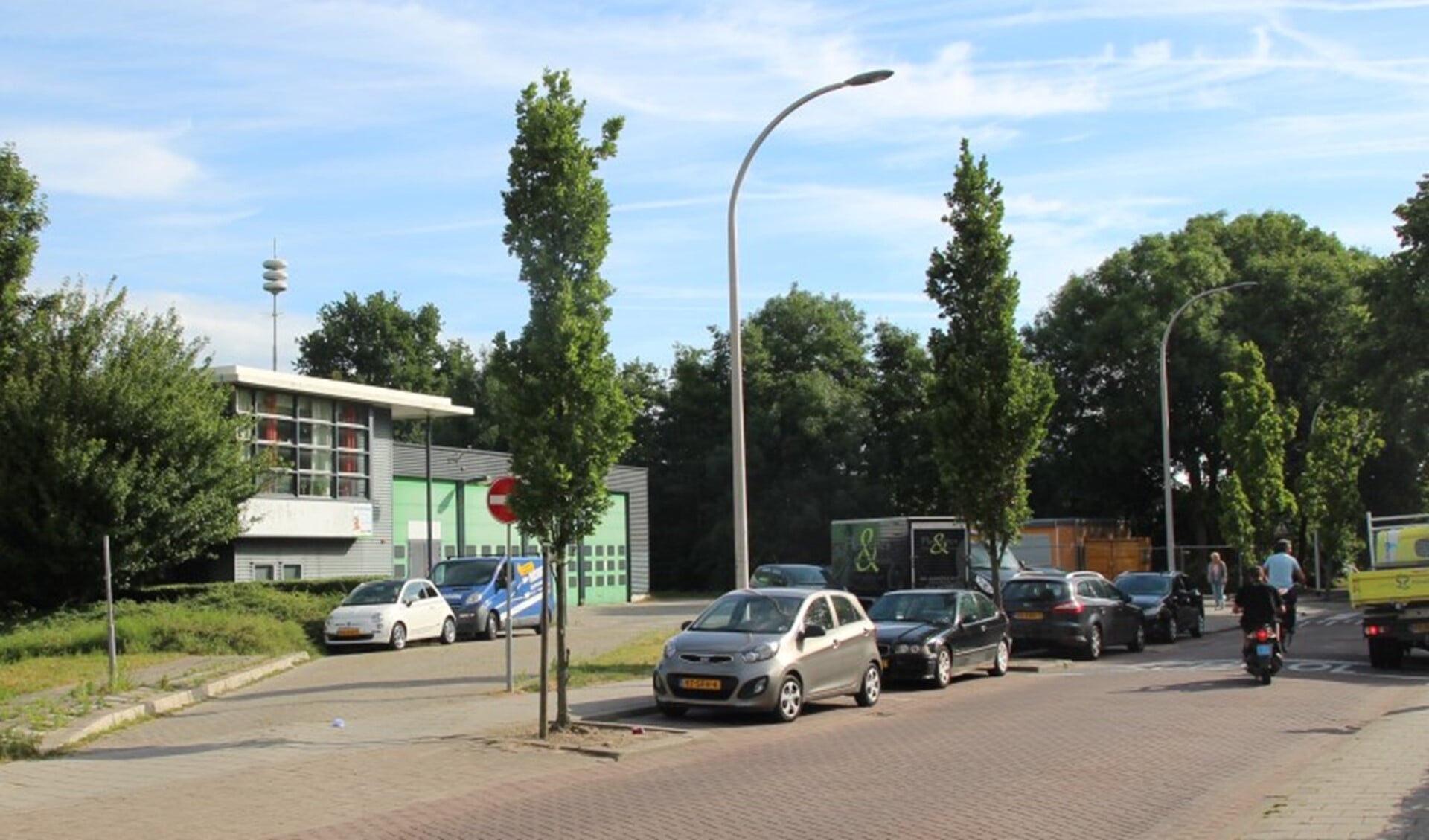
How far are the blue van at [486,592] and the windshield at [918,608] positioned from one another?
8.72 meters

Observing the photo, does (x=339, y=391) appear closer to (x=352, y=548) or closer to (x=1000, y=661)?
(x=352, y=548)

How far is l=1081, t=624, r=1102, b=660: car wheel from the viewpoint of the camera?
24.6 m

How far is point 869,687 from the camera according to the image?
17422 millimetres

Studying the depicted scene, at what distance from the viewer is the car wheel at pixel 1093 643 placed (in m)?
24.6

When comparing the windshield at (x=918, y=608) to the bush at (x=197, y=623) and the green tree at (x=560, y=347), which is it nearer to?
the green tree at (x=560, y=347)

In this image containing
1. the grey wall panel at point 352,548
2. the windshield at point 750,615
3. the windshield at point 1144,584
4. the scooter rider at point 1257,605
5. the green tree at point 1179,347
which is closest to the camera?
the windshield at point 750,615

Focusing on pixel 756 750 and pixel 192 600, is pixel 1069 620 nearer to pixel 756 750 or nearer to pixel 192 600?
pixel 756 750

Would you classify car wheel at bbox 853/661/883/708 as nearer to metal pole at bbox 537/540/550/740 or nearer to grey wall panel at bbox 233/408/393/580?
metal pole at bbox 537/540/550/740

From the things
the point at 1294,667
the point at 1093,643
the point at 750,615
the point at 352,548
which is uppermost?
the point at 352,548

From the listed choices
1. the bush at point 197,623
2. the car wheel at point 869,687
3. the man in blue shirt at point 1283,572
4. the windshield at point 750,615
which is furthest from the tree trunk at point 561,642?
the man in blue shirt at point 1283,572

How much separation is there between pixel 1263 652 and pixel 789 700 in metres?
7.47

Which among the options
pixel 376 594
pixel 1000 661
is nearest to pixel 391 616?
pixel 376 594

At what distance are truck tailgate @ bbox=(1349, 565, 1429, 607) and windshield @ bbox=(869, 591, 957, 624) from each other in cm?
605

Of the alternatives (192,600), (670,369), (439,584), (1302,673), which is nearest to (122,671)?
(192,600)
